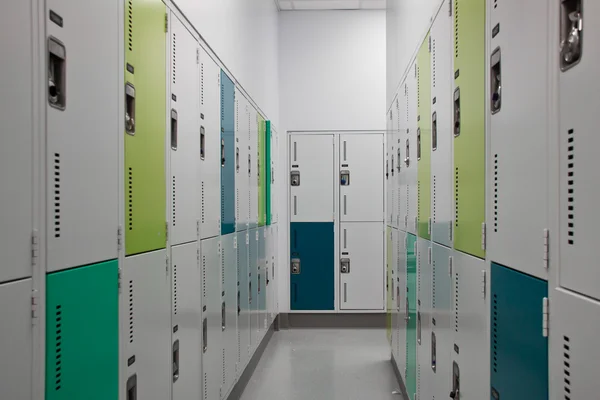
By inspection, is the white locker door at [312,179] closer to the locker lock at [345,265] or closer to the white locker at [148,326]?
the locker lock at [345,265]

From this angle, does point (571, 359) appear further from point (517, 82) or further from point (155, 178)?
point (155, 178)

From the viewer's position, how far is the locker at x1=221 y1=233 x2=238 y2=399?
12.6ft

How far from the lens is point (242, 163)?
4652 mm

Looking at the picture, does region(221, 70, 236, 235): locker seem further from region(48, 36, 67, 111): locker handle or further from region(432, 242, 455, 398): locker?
region(48, 36, 67, 111): locker handle

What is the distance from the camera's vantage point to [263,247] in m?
5.81

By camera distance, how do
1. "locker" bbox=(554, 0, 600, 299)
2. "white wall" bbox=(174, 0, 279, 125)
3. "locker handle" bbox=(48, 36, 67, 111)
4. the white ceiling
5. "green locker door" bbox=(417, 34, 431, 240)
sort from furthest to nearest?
the white ceiling < "white wall" bbox=(174, 0, 279, 125) < "green locker door" bbox=(417, 34, 431, 240) < "locker handle" bbox=(48, 36, 67, 111) < "locker" bbox=(554, 0, 600, 299)

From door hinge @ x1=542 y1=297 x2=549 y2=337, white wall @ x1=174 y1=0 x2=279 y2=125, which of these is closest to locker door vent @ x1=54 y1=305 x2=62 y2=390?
door hinge @ x1=542 y1=297 x2=549 y2=337

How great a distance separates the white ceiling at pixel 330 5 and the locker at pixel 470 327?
544cm

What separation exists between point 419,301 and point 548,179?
2.23 metres

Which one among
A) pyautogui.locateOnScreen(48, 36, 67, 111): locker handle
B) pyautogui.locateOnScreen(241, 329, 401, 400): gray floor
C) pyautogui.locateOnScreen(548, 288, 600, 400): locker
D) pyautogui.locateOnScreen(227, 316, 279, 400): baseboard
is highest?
pyautogui.locateOnScreen(48, 36, 67, 111): locker handle

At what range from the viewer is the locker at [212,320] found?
3314mm

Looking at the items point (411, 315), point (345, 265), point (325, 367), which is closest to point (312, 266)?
point (345, 265)

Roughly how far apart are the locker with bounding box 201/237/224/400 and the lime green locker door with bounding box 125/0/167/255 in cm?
85

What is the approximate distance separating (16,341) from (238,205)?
311cm
